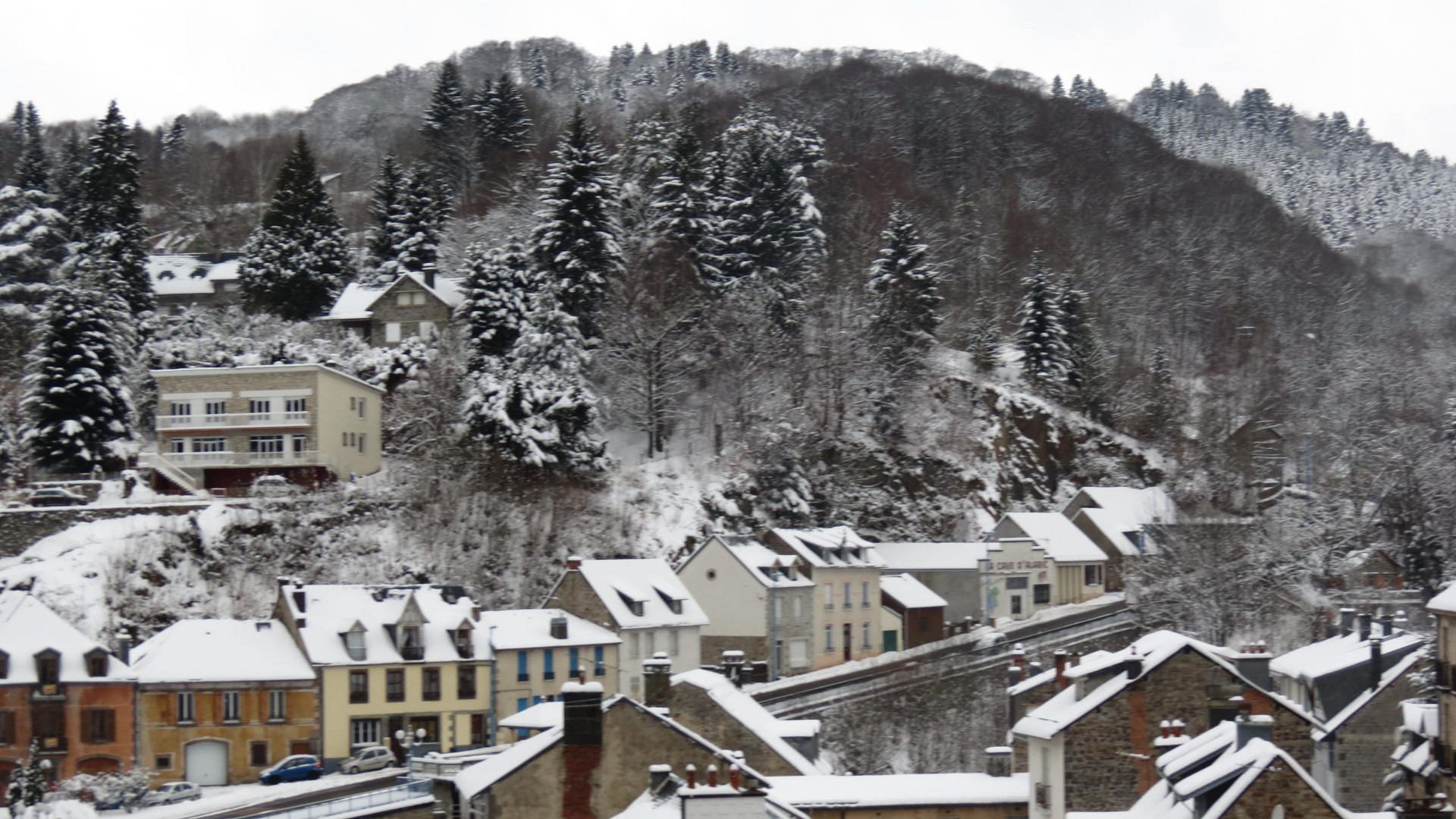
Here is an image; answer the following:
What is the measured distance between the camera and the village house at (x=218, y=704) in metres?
49.4

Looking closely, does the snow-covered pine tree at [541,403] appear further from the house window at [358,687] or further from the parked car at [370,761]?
the parked car at [370,761]

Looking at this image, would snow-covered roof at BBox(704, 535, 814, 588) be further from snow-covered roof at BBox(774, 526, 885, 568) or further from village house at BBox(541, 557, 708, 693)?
village house at BBox(541, 557, 708, 693)

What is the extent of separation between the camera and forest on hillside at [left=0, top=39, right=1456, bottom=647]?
70.6m

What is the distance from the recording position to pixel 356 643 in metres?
53.3

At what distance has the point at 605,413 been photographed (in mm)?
77250

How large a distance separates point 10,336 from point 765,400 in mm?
35466

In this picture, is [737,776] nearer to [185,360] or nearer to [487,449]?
[487,449]

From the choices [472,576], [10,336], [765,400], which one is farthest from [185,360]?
[765,400]

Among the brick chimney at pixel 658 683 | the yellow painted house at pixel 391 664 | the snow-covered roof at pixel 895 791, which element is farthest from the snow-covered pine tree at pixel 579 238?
the snow-covered roof at pixel 895 791

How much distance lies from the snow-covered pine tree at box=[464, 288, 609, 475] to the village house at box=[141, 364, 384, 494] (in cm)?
641

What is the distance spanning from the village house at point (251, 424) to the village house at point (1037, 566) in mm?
28744

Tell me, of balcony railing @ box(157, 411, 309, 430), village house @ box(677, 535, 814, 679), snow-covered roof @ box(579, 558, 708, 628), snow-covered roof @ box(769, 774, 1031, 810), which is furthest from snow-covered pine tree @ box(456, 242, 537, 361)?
snow-covered roof @ box(769, 774, 1031, 810)

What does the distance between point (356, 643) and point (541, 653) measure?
643cm

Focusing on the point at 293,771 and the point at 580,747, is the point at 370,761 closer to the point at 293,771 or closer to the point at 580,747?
the point at 293,771
